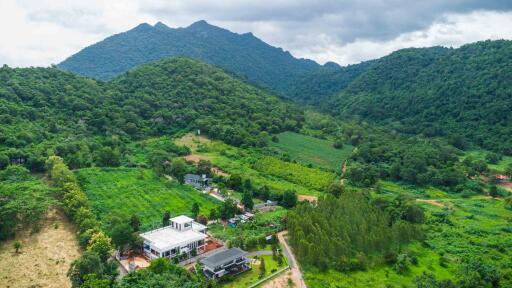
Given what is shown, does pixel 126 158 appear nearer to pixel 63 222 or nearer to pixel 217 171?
pixel 217 171

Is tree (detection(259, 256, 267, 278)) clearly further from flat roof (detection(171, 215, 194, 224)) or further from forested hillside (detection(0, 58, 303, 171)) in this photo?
forested hillside (detection(0, 58, 303, 171))

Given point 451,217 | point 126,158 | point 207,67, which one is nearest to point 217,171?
point 126,158

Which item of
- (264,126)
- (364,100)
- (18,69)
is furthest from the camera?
(364,100)

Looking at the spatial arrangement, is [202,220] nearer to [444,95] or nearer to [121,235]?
[121,235]

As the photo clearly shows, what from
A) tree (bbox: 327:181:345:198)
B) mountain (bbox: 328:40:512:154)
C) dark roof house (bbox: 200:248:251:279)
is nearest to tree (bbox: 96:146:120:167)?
dark roof house (bbox: 200:248:251:279)

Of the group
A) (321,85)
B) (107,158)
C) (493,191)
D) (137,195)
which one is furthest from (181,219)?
(321,85)

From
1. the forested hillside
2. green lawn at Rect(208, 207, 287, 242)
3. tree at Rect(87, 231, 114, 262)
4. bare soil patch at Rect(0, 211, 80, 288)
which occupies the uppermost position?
the forested hillside
